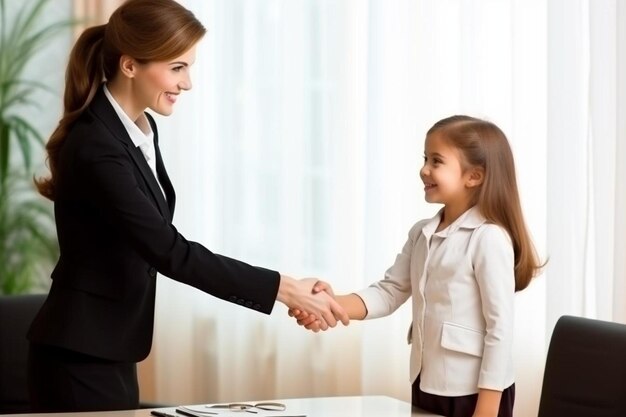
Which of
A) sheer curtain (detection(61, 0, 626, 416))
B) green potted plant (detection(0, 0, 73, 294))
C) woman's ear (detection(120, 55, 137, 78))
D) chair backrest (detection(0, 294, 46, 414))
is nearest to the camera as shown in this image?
woman's ear (detection(120, 55, 137, 78))

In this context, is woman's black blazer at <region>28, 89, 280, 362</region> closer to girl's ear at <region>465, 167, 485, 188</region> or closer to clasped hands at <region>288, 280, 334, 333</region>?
clasped hands at <region>288, 280, 334, 333</region>

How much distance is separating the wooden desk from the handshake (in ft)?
0.97

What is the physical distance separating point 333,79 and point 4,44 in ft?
4.48

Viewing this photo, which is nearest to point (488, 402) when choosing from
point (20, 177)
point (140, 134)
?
point (140, 134)

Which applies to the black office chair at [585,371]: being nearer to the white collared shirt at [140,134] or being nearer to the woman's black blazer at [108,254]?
the woman's black blazer at [108,254]

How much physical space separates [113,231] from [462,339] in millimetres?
808

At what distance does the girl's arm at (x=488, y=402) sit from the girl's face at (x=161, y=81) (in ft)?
3.18

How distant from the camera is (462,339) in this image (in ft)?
8.09

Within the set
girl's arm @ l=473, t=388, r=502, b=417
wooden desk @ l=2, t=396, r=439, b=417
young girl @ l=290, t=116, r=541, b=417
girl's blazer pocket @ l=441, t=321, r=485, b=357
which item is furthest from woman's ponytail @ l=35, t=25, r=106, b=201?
girl's arm @ l=473, t=388, r=502, b=417

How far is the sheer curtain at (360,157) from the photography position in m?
3.52

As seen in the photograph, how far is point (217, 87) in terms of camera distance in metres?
4.46

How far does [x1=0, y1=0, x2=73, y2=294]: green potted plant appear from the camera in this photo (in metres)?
4.52

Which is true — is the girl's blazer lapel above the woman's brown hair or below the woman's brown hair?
below

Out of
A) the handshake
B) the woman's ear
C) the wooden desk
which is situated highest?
the woman's ear
